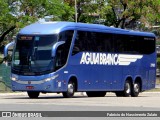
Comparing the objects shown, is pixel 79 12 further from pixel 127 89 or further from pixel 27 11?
pixel 127 89

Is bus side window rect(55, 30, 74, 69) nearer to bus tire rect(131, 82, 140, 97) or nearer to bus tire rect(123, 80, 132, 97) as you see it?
bus tire rect(123, 80, 132, 97)

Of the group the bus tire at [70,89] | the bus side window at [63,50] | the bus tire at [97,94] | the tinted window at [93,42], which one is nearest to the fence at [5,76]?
the bus tire at [97,94]

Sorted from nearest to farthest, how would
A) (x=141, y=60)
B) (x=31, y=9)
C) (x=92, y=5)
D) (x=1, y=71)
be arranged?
1. (x=141, y=60)
2. (x=1, y=71)
3. (x=31, y=9)
4. (x=92, y=5)

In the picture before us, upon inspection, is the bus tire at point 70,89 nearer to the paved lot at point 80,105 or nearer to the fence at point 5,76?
the paved lot at point 80,105

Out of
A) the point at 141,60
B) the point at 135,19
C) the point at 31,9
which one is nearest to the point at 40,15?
the point at 31,9

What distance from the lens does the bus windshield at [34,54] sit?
1135 inches

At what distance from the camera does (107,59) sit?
32.5m

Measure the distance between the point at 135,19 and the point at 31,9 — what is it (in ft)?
35.1

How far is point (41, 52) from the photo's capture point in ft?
94.7

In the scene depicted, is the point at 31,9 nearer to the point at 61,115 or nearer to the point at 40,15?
the point at 40,15

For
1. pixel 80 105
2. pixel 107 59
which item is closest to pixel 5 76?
pixel 107 59

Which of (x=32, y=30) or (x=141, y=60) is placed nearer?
(x=32, y=30)

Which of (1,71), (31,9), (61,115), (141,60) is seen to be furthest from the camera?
(31,9)

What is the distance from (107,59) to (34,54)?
16.6 feet
